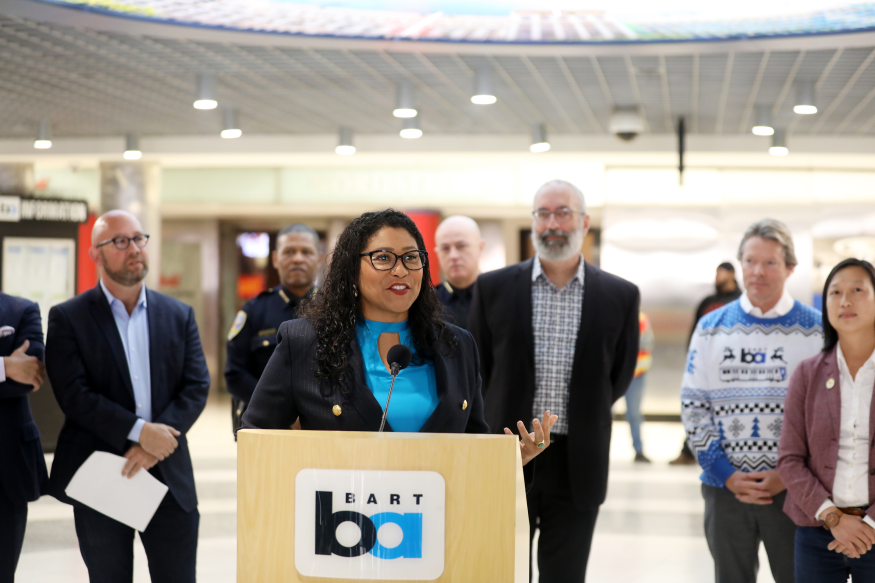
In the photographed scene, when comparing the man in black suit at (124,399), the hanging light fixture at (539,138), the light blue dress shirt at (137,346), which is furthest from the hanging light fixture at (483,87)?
the light blue dress shirt at (137,346)

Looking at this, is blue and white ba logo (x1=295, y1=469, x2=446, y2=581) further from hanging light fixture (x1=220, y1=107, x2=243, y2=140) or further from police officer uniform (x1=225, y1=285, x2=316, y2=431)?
hanging light fixture (x1=220, y1=107, x2=243, y2=140)

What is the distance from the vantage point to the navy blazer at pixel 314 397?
2.14m

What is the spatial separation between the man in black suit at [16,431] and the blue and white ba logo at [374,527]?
1.98 m

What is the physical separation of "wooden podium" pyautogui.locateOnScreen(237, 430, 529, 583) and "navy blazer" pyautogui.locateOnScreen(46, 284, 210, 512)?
165 cm

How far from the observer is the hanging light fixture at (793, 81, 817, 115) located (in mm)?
7527

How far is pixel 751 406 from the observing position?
3.33 m

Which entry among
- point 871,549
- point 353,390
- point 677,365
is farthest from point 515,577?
point 677,365

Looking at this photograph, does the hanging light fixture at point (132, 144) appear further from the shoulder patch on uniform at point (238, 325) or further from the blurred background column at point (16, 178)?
the shoulder patch on uniform at point (238, 325)

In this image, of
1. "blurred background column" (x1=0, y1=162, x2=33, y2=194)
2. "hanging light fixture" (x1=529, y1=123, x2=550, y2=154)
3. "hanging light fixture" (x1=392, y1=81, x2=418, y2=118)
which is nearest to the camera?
"hanging light fixture" (x1=392, y1=81, x2=418, y2=118)

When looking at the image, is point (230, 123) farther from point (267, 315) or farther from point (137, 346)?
point (137, 346)

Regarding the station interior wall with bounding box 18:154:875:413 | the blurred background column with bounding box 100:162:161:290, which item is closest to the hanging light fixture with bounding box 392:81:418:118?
the station interior wall with bounding box 18:154:875:413

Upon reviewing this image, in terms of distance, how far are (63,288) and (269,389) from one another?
6985mm

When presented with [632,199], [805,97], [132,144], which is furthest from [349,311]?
[632,199]

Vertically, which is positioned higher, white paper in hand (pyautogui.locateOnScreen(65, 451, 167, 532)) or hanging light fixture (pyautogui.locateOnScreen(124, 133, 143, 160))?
hanging light fixture (pyautogui.locateOnScreen(124, 133, 143, 160))
